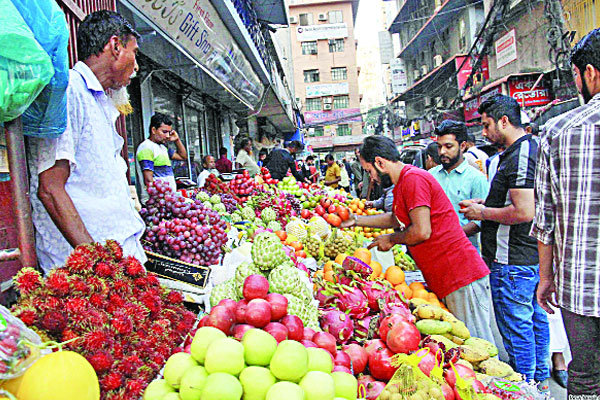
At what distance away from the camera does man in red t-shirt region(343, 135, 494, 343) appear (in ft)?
9.95

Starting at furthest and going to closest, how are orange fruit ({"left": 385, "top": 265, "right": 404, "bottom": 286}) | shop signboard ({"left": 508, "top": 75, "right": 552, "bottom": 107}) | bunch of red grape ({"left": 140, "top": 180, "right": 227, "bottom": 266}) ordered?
shop signboard ({"left": 508, "top": 75, "right": 552, "bottom": 107}), orange fruit ({"left": 385, "top": 265, "right": 404, "bottom": 286}), bunch of red grape ({"left": 140, "top": 180, "right": 227, "bottom": 266})

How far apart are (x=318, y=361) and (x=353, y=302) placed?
3.50ft

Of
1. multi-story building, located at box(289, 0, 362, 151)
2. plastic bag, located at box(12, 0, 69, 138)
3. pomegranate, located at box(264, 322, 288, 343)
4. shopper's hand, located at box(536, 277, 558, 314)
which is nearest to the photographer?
plastic bag, located at box(12, 0, 69, 138)

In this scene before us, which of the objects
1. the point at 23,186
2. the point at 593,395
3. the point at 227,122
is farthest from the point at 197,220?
the point at 227,122

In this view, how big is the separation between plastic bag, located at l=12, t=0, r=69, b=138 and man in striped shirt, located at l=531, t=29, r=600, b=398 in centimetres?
236

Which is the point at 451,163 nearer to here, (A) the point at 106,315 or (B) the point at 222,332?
(B) the point at 222,332

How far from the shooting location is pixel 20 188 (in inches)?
57.6

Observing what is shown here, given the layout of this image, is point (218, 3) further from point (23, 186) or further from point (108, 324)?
point (108, 324)

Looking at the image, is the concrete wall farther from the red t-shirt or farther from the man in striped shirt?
the man in striped shirt

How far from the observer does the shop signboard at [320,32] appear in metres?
54.5

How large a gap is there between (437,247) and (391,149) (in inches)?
33.7

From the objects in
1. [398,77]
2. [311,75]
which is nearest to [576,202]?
[398,77]

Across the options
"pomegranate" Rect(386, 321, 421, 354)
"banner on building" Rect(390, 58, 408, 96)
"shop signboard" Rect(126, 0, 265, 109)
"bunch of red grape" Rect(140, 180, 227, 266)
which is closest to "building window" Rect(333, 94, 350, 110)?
"banner on building" Rect(390, 58, 408, 96)

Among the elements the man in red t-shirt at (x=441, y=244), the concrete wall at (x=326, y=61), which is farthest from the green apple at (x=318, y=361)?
the concrete wall at (x=326, y=61)
